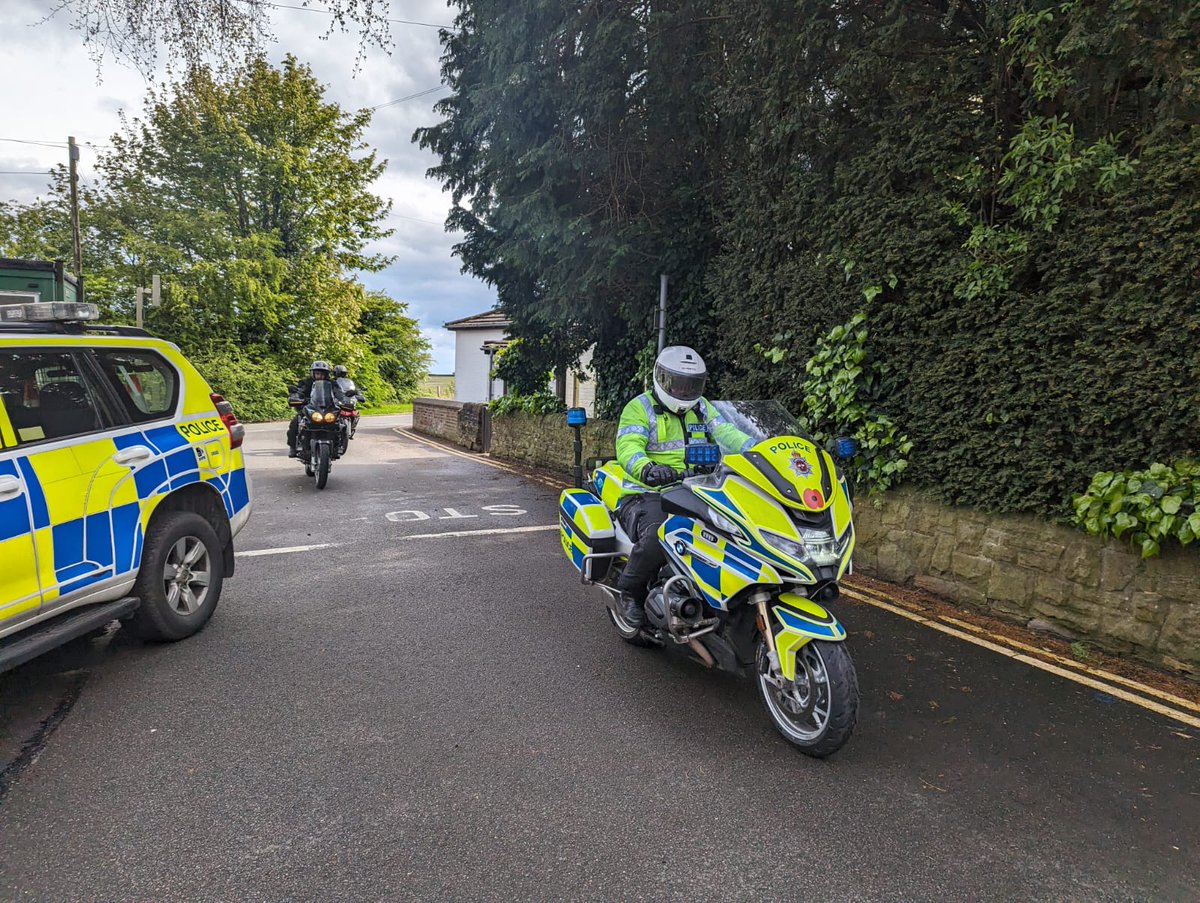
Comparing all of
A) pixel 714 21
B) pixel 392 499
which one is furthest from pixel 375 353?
pixel 714 21

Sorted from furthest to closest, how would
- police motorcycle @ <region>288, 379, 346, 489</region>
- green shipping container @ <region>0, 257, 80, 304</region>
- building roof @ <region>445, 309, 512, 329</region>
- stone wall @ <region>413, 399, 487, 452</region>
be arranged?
building roof @ <region>445, 309, 512, 329</region>
stone wall @ <region>413, 399, 487, 452</region>
police motorcycle @ <region>288, 379, 346, 489</region>
green shipping container @ <region>0, 257, 80, 304</region>

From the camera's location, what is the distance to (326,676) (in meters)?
3.96

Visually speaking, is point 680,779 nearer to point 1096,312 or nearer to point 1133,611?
point 1133,611

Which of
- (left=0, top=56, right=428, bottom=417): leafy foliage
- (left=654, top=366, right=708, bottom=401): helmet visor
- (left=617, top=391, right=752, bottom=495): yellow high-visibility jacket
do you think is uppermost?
(left=0, top=56, right=428, bottom=417): leafy foliage

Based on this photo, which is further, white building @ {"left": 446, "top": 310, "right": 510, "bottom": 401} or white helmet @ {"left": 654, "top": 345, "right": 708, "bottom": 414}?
white building @ {"left": 446, "top": 310, "right": 510, "bottom": 401}

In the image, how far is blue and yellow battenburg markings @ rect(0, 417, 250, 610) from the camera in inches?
128

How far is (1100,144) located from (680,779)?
14.9 feet

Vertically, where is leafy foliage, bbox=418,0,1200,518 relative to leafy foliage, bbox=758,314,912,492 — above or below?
above

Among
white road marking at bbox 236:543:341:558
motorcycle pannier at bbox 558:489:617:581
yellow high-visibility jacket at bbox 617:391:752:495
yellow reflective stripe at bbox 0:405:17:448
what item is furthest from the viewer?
white road marking at bbox 236:543:341:558

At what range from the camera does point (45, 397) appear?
3.62 metres

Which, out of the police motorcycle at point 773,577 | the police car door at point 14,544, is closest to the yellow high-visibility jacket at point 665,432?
the police motorcycle at point 773,577

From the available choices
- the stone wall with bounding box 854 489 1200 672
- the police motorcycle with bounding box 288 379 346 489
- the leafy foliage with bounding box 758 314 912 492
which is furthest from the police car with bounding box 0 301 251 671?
the police motorcycle with bounding box 288 379 346 489

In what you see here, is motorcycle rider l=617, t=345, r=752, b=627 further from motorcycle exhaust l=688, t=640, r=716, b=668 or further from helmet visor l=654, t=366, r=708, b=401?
motorcycle exhaust l=688, t=640, r=716, b=668

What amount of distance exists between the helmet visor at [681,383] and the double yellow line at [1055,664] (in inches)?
103
